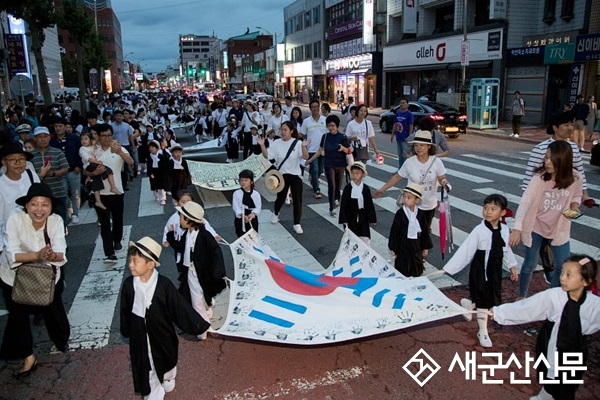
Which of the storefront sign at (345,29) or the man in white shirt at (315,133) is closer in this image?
the man in white shirt at (315,133)

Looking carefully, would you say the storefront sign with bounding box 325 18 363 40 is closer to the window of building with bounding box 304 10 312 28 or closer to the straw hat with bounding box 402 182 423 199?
the window of building with bounding box 304 10 312 28

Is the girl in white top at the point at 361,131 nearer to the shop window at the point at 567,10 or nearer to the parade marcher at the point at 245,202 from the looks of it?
the parade marcher at the point at 245,202

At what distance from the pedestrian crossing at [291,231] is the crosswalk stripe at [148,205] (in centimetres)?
2

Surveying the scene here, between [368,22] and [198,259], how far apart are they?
132 feet

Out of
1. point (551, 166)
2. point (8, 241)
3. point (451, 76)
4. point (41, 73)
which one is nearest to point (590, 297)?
point (551, 166)

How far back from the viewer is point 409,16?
36688 millimetres

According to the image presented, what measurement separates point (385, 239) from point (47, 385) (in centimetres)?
544

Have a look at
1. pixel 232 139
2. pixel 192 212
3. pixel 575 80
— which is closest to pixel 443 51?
pixel 575 80

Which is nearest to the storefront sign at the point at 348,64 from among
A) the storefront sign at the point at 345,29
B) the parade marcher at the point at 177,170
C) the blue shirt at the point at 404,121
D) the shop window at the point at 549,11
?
the storefront sign at the point at 345,29

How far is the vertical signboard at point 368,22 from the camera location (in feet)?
134

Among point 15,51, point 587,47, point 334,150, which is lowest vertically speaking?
point 334,150

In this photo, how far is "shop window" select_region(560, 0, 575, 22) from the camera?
2430 centimetres

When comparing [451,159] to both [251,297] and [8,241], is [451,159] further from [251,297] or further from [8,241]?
[8,241]

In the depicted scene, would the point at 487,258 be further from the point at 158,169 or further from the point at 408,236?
the point at 158,169
